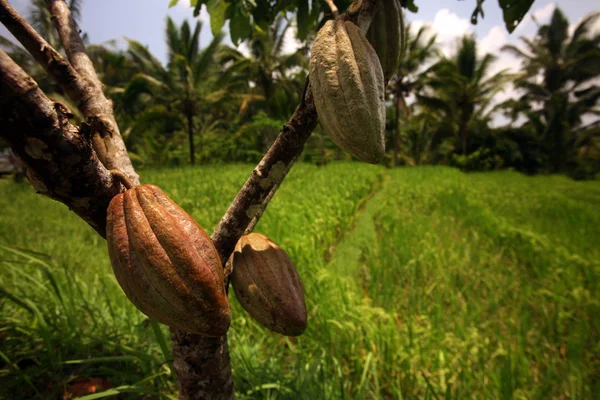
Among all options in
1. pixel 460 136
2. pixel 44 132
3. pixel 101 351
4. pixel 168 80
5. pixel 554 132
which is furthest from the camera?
pixel 460 136

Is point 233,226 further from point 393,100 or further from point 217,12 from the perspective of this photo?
point 393,100

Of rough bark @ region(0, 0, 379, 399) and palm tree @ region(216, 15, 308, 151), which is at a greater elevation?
palm tree @ region(216, 15, 308, 151)

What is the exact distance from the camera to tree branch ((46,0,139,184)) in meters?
0.53

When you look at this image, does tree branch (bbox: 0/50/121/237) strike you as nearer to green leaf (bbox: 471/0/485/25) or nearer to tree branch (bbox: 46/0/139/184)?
tree branch (bbox: 46/0/139/184)

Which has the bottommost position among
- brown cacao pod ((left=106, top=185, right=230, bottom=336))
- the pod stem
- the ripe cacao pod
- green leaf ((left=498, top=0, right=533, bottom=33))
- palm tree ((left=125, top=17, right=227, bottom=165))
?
brown cacao pod ((left=106, top=185, right=230, bottom=336))

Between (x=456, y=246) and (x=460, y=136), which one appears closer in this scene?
(x=456, y=246)

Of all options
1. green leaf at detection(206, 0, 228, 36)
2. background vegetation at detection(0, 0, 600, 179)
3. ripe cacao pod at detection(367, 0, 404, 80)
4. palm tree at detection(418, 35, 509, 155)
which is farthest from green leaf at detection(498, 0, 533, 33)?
palm tree at detection(418, 35, 509, 155)

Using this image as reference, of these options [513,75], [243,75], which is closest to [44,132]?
[243,75]

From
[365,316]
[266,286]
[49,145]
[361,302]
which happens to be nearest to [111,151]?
[49,145]

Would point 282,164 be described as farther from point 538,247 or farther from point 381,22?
point 538,247

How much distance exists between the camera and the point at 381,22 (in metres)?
0.56

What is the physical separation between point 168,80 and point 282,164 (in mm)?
13664

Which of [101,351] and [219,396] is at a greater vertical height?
[219,396]

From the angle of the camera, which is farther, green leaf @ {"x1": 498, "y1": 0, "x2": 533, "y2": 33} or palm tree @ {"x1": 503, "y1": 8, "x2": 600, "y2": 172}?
palm tree @ {"x1": 503, "y1": 8, "x2": 600, "y2": 172}
